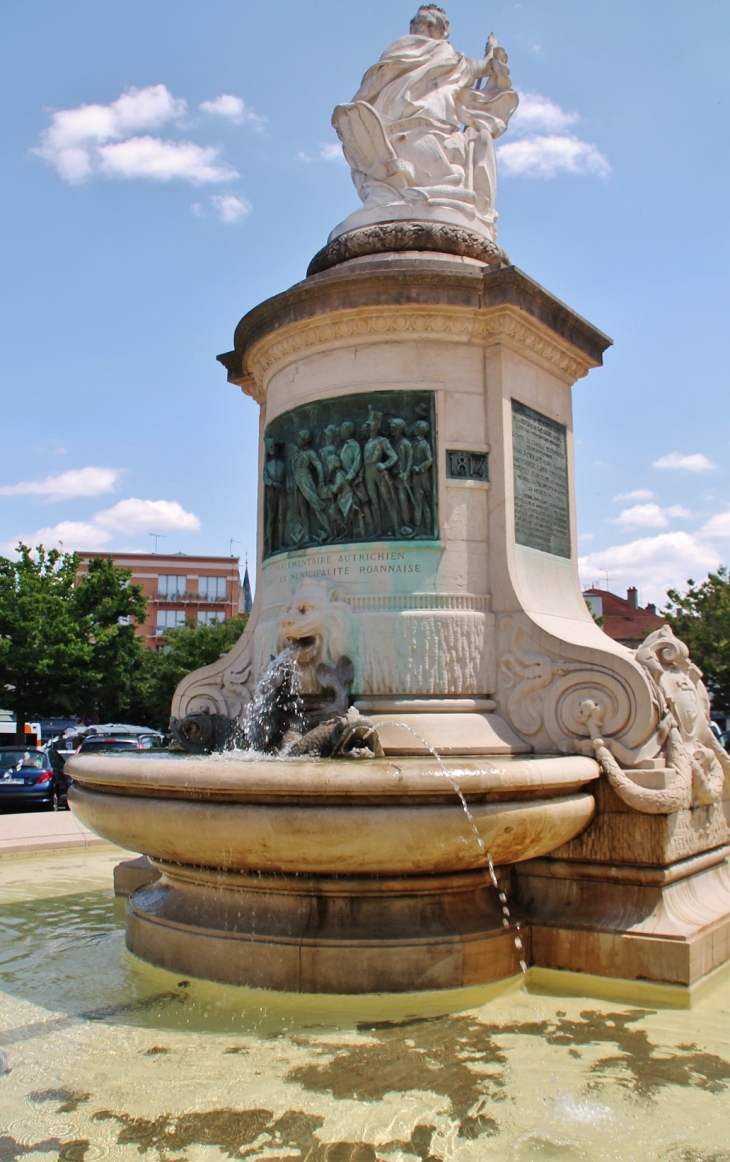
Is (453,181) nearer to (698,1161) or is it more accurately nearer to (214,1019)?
(214,1019)

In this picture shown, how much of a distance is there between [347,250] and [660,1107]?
6.92m

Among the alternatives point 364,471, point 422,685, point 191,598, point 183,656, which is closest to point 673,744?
point 422,685

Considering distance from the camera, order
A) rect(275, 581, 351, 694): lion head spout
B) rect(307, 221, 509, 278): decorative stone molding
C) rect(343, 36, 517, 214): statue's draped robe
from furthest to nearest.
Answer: rect(343, 36, 517, 214): statue's draped robe, rect(307, 221, 509, 278): decorative stone molding, rect(275, 581, 351, 694): lion head spout

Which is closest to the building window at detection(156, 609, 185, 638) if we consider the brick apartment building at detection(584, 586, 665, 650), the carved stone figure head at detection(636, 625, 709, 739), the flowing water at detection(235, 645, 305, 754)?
the brick apartment building at detection(584, 586, 665, 650)

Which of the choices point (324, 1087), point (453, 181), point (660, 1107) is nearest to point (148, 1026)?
point (324, 1087)

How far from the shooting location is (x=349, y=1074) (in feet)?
13.4

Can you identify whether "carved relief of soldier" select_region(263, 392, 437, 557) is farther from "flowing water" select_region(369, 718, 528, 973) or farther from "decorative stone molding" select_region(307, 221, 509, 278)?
"decorative stone molding" select_region(307, 221, 509, 278)

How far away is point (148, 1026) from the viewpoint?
473 cm

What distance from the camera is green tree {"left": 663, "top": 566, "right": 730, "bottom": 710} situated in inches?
1260

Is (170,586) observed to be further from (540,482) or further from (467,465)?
(467,465)

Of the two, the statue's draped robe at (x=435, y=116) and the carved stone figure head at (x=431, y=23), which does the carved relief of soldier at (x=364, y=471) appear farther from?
the carved stone figure head at (x=431, y=23)

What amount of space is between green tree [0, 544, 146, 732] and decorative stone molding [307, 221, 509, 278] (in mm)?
22713

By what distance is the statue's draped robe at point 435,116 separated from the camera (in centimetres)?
884

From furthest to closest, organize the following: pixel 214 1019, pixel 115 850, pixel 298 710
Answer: pixel 115 850, pixel 298 710, pixel 214 1019
